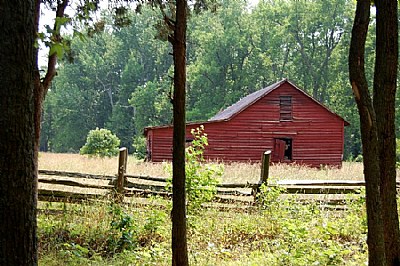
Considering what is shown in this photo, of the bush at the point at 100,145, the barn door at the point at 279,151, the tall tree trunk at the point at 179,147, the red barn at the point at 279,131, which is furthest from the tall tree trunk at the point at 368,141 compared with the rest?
the bush at the point at 100,145

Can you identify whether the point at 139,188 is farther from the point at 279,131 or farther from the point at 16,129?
the point at 279,131

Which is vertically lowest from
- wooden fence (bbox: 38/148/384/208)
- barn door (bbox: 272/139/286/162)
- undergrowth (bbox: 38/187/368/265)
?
undergrowth (bbox: 38/187/368/265)

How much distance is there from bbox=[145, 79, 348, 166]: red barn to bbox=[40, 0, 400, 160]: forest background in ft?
50.4

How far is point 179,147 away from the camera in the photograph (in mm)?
4152

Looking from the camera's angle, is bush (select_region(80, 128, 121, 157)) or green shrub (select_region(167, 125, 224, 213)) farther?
bush (select_region(80, 128, 121, 157))

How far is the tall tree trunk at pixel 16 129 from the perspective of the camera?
1.77m

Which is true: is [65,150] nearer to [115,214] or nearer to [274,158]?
[274,158]

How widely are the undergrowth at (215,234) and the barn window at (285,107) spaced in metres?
17.7

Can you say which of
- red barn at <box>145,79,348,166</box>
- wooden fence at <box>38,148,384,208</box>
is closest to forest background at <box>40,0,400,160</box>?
red barn at <box>145,79,348,166</box>

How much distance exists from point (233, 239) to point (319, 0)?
4573cm

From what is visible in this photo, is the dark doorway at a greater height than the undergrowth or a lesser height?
greater

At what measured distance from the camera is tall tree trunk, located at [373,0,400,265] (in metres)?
3.50

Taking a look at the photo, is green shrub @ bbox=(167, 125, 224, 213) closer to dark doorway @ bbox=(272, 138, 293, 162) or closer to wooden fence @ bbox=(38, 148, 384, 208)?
wooden fence @ bbox=(38, 148, 384, 208)

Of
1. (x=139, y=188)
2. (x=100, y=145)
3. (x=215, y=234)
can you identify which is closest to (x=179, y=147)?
(x=215, y=234)
